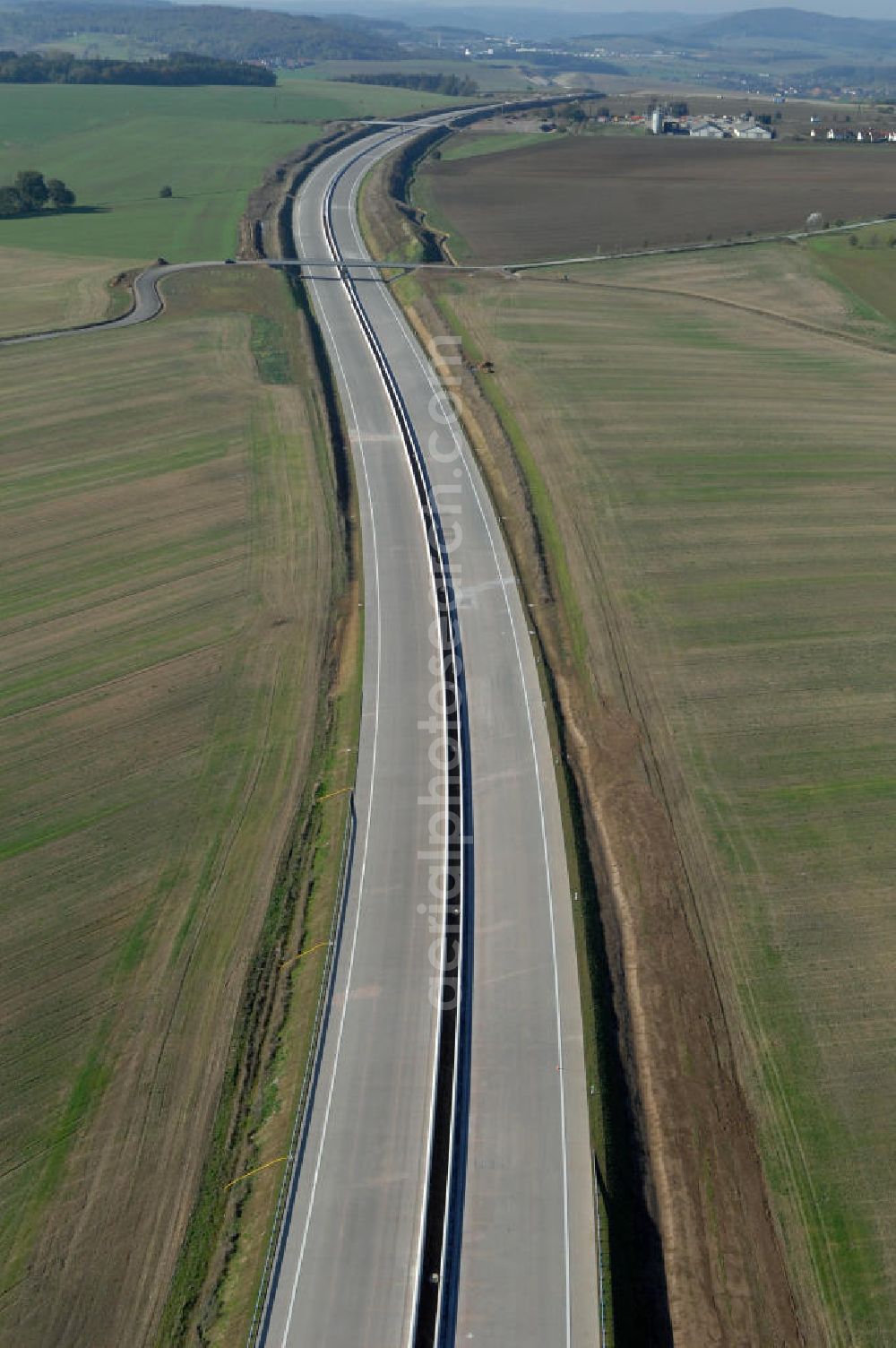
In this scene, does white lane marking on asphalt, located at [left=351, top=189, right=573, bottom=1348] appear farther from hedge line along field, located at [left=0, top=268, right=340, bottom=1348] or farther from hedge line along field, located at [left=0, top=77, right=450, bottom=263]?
hedge line along field, located at [left=0, top=77, right=450, bottom=263]

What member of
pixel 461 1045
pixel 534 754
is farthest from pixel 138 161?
pixel 461 1045

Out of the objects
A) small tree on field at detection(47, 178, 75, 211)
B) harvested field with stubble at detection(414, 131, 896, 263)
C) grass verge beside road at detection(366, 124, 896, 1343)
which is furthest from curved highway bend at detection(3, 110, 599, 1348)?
small tree on field at detection(47, 178, 75, 211)

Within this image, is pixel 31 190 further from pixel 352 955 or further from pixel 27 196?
pixel 352 955

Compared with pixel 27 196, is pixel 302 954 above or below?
below

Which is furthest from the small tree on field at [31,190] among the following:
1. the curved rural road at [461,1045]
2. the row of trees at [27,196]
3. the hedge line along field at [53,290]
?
the curved rural road at [461,1045]

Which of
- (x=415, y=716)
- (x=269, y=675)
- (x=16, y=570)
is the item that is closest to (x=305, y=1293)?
(x=415, y=716)

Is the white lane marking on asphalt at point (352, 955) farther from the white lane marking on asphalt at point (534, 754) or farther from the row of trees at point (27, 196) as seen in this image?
the row of trees at point (27, 196)
